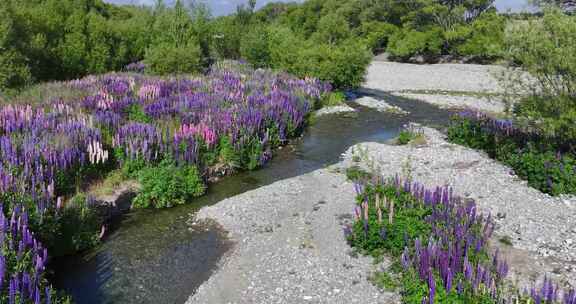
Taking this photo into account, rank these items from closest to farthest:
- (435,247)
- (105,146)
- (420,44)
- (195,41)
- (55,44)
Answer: (435,247) → (105,146) → (55,44) → (195,41) → (420,44)

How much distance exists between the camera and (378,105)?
28469 millimetres

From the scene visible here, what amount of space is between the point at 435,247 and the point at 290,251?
3091 millimetres

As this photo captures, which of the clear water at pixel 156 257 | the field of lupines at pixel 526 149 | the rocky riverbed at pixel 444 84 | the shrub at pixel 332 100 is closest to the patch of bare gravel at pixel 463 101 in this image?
the rocky riverbed at pixel 444 84

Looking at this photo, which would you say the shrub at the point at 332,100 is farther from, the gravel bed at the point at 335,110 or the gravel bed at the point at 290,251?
the gravel bed at the point at 290,251

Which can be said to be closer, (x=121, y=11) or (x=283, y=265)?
(x=283, y=265)

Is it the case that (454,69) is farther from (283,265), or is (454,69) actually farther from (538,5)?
(283,265)

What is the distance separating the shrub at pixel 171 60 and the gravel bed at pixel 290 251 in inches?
714

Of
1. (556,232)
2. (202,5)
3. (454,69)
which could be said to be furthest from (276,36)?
(556,232)

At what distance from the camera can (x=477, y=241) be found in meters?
8.72

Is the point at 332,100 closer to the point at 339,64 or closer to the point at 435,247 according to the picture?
the point at 339,64

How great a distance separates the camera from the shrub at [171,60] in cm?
2922

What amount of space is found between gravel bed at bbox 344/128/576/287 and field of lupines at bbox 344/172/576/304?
17.4 inches

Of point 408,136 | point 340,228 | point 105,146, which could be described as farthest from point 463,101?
point 105,146

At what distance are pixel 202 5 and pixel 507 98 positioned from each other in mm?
32413
